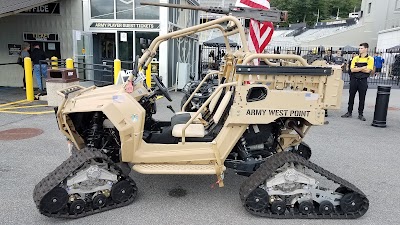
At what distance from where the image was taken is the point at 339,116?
9.34 m

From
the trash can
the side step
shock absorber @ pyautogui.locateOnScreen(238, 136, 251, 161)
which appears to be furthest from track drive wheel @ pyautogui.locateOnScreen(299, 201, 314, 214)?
the trash can

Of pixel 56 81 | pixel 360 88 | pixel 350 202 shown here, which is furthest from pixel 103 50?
pixel 350 202

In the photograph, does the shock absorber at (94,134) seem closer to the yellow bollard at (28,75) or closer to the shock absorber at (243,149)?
the shock absorber at (243,149)

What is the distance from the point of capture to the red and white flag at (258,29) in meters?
5.61

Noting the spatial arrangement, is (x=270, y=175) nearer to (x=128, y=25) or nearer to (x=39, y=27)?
(x=128, y=25)

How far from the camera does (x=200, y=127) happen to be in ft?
13.9

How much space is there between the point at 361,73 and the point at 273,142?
5.65 meters

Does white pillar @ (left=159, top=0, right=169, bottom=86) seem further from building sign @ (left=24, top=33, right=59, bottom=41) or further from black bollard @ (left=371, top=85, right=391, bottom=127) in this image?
black bollard @ (left=371, top=85, right=391, bottom=127)

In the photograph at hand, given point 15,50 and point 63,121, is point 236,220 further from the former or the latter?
point 15,50

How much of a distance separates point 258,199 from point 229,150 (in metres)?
0.61

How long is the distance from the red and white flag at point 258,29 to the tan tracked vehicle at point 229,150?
5.59 ft

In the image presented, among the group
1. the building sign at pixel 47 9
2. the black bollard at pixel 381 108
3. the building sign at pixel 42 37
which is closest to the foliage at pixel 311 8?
the building sign at pixel 47 9

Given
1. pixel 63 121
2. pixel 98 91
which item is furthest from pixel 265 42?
pixel 63 121

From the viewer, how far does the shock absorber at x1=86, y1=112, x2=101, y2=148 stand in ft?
12.9
